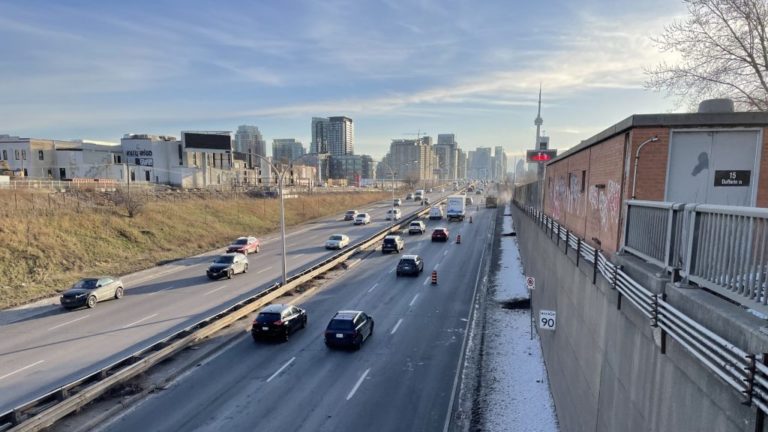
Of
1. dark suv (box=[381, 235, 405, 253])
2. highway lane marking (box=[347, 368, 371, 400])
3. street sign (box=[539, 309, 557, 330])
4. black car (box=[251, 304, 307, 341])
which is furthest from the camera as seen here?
dark suv (box=[381, 235, 405, 253])

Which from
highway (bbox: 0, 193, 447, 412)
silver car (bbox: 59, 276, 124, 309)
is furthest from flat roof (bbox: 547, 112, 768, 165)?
silver car (bbox: 59, 276, 124, 309)

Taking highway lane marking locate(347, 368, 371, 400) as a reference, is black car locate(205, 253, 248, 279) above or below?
above

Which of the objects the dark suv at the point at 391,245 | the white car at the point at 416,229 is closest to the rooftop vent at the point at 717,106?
the dark suv at the point at 391,245

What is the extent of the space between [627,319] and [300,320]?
50.6 ft

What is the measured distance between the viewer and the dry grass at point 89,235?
→ 28125 mm

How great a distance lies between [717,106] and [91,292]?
90.1 feet

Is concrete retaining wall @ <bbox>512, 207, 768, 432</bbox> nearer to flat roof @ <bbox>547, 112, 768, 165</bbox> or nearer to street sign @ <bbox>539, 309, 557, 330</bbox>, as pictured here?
street sign @ <bbox>539, 309, 557, 330</bbox>

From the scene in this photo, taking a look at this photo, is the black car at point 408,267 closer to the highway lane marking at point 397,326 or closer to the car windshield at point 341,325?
the highway lane marking at point 397,326

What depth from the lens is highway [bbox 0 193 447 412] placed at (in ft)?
49.0

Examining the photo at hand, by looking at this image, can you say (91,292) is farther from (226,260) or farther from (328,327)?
(328,327)

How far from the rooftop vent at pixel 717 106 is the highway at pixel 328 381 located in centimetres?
1041

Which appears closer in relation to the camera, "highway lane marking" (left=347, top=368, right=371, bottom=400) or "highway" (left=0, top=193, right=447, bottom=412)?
"highway lane marking" (left=347, top=368, right=371, bottom=400)

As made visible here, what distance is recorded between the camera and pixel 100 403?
12.9 metres

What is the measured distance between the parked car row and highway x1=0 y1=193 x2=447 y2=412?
435cm
